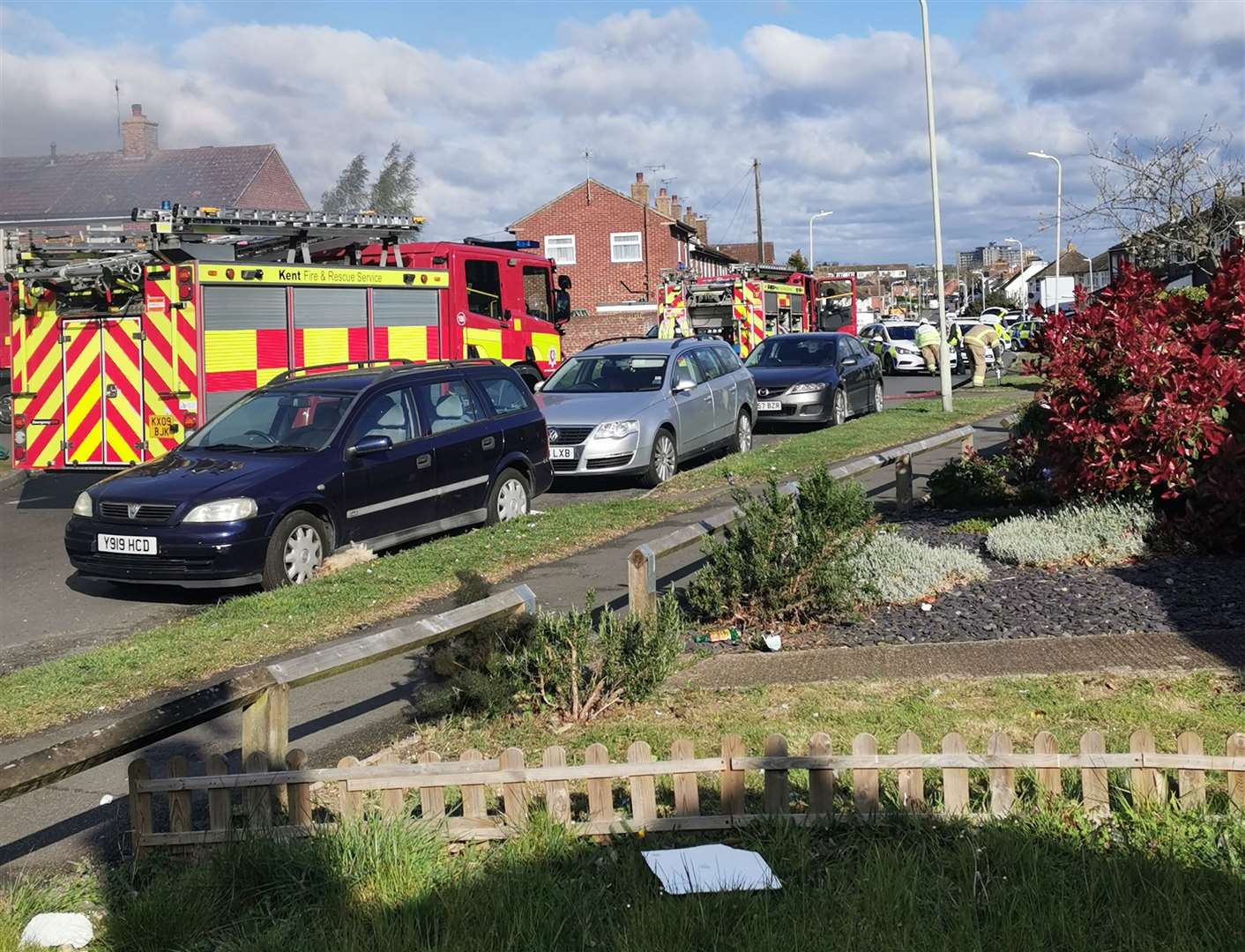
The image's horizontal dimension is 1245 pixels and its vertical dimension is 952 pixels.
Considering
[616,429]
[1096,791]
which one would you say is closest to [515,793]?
[1096,791]

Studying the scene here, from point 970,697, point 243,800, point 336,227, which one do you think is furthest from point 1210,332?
point 336,227

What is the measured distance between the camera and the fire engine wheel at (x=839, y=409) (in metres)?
21.7

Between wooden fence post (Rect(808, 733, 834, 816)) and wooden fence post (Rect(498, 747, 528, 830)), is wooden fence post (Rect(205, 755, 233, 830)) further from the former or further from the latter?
wooden fence post (Rect(808, 733, 834, 816))

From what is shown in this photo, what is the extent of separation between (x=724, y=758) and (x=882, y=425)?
1648 centimetres

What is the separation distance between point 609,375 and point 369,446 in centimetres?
612

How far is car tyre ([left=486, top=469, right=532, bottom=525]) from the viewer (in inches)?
485

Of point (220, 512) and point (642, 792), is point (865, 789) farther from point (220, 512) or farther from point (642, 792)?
point (220, 512)

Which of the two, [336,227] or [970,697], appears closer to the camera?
[970,697]

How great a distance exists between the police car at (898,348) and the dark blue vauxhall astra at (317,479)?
88.4 ft

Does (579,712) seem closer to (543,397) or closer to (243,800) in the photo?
(243,800)

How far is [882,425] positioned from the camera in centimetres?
2033

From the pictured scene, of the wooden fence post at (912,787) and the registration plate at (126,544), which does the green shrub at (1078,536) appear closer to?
the wooden fence post at (912,787)

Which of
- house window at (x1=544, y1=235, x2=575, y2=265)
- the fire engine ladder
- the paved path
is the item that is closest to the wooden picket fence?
the paved path

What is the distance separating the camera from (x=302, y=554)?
33.3 ft
